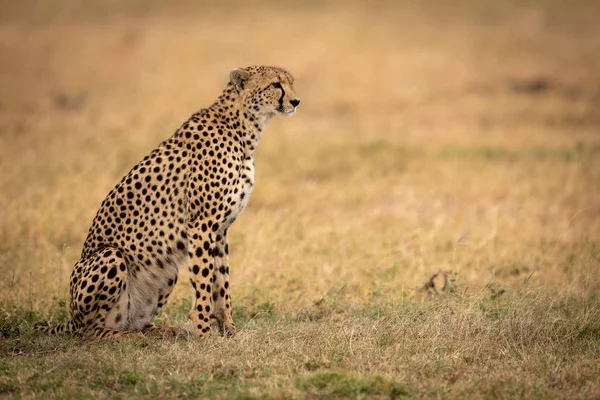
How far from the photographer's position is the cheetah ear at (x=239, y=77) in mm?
5695

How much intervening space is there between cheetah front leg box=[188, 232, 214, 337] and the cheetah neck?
640mm

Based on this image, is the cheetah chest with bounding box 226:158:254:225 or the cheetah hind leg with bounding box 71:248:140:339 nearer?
the cheetah hind leg with bounding box 71:248:140:339

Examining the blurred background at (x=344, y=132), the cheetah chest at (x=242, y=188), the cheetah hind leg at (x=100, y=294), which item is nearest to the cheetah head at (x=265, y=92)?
the cheetah chest at (x=242, y=188)

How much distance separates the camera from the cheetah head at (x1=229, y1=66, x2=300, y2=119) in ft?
18.8

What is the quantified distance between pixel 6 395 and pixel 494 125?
513 inches

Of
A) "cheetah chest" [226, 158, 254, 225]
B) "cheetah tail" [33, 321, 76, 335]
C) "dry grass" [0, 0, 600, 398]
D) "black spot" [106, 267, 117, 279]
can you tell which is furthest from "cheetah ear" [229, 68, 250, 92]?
"cheetah tail" [33, 321, 76, 335]

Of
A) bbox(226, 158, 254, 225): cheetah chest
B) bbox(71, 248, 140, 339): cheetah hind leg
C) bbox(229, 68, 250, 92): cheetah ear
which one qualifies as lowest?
bbox(71, 248, 140, 339): cheetah hind leg

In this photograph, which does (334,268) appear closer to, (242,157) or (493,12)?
(242,157)

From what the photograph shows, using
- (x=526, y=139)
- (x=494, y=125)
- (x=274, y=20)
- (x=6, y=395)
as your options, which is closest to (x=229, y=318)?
(x=6, y=395)

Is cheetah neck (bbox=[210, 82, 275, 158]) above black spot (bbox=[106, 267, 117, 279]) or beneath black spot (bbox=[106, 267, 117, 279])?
above

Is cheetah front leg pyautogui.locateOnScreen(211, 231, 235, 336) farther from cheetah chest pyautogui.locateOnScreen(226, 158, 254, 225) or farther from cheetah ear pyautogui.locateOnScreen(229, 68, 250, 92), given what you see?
cheetah ear pyautogui.locateOnScreen(229, 68, 250, 92)

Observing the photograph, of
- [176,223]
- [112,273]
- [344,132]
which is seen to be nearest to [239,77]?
[176,223]

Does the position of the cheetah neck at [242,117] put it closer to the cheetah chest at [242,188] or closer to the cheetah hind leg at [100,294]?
the cheetah chest at [242,188]

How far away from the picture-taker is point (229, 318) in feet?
18.9
